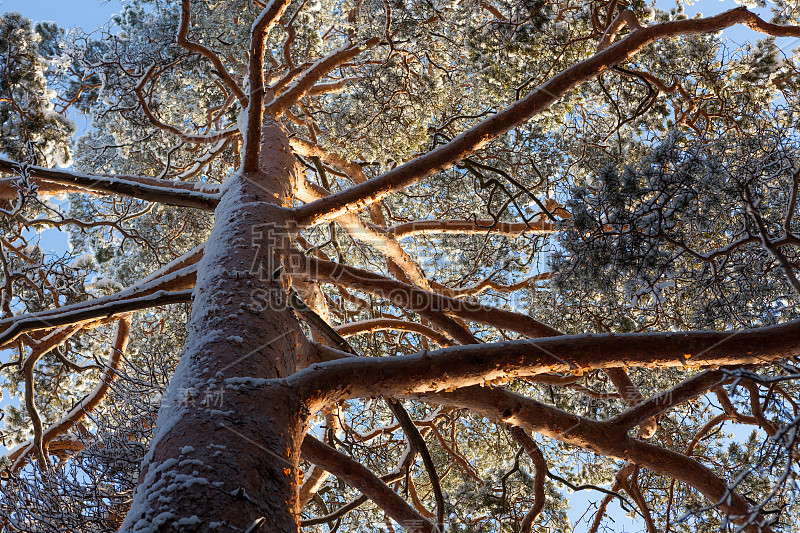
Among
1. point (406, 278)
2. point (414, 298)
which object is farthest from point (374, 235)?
point (414, 298)

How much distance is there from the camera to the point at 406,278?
6.91 meters

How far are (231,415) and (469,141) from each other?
263cm

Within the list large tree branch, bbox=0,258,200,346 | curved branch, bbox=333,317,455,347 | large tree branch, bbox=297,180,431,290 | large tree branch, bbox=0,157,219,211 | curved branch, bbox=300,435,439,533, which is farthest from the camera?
large tree branch, bbox=297,180,431,290

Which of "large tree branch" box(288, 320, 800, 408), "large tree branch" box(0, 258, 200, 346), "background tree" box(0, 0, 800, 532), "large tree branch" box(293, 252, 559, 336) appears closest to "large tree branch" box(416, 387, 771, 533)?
"background tree" box(0, 0, 800, 532)

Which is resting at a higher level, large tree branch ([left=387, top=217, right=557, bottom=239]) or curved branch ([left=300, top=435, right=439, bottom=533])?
large tree branch ([left=387, top=217, right=557, bottom=239])

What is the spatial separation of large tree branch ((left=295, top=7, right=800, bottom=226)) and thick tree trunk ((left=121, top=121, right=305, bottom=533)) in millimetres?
658

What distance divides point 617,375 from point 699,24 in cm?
307

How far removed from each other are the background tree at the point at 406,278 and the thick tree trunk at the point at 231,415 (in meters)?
0.01

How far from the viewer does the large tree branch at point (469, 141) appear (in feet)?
13.1

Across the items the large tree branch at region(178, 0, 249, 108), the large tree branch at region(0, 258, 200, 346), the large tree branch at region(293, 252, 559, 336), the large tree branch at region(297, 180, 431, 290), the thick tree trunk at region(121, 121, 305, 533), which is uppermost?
the large tree branch at region(178, 0, 249, 108)

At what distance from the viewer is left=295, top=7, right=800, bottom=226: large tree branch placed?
4.00 m

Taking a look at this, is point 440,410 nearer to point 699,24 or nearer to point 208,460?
point 699,24

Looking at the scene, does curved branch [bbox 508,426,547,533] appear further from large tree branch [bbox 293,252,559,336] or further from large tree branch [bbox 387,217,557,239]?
large tree branch [bbox 387,217,557,239]

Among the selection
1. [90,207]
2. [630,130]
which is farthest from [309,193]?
[90,207]
